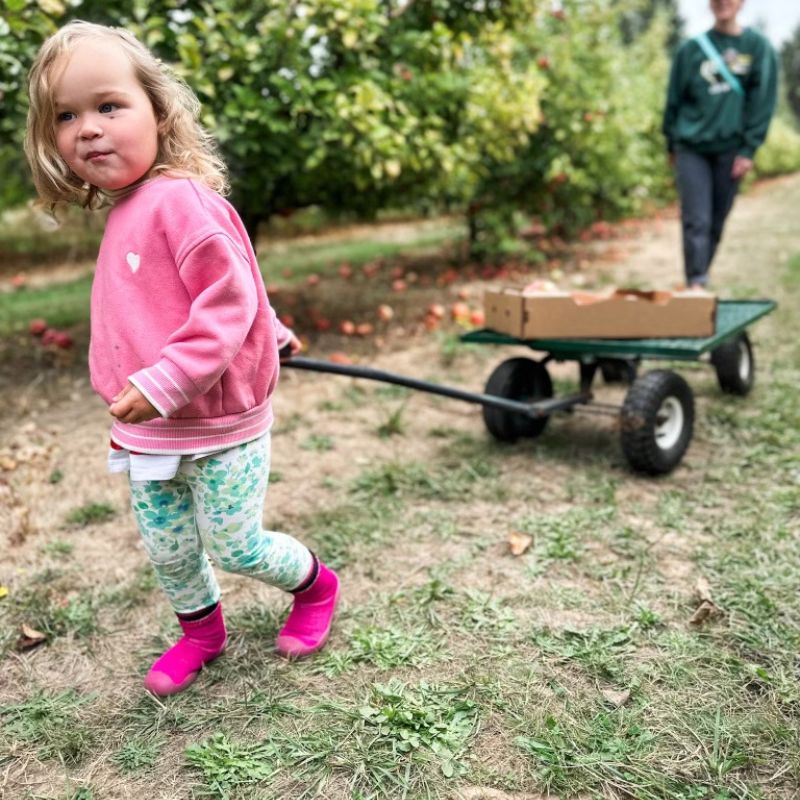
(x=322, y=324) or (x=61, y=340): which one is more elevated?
(x=61, y=340)

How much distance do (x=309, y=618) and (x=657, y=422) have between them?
5.88 ft

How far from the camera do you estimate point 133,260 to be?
1.74m

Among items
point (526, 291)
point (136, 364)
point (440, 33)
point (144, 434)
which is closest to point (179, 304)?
point (136, 364)

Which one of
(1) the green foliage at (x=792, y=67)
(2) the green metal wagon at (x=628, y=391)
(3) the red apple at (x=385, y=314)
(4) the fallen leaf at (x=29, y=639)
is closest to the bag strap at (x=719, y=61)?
(2) the green metal wagon at (x=628, y=391)

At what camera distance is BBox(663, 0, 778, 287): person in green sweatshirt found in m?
4.59

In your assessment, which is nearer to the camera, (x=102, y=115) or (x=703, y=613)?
(x=102, y=115)

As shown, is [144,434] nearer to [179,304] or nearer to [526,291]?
[179,304]

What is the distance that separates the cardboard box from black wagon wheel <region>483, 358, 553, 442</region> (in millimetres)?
286

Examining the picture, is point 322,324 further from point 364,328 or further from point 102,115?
point 102,115

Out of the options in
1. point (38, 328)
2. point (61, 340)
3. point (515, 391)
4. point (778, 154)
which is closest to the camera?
point (515, 391)

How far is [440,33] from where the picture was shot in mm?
4906

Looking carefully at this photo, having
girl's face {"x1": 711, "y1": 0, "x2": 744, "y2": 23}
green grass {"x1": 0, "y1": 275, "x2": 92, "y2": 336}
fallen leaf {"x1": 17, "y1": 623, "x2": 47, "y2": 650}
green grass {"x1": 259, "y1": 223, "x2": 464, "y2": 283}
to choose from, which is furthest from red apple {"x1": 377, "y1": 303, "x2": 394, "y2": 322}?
fallen leaf {"x1": 17, "y1": 623, "x2": 47, "y2": 650}

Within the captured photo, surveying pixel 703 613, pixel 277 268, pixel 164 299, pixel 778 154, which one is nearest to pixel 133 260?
pixel 164 299

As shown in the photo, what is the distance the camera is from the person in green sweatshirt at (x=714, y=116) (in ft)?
15.1
